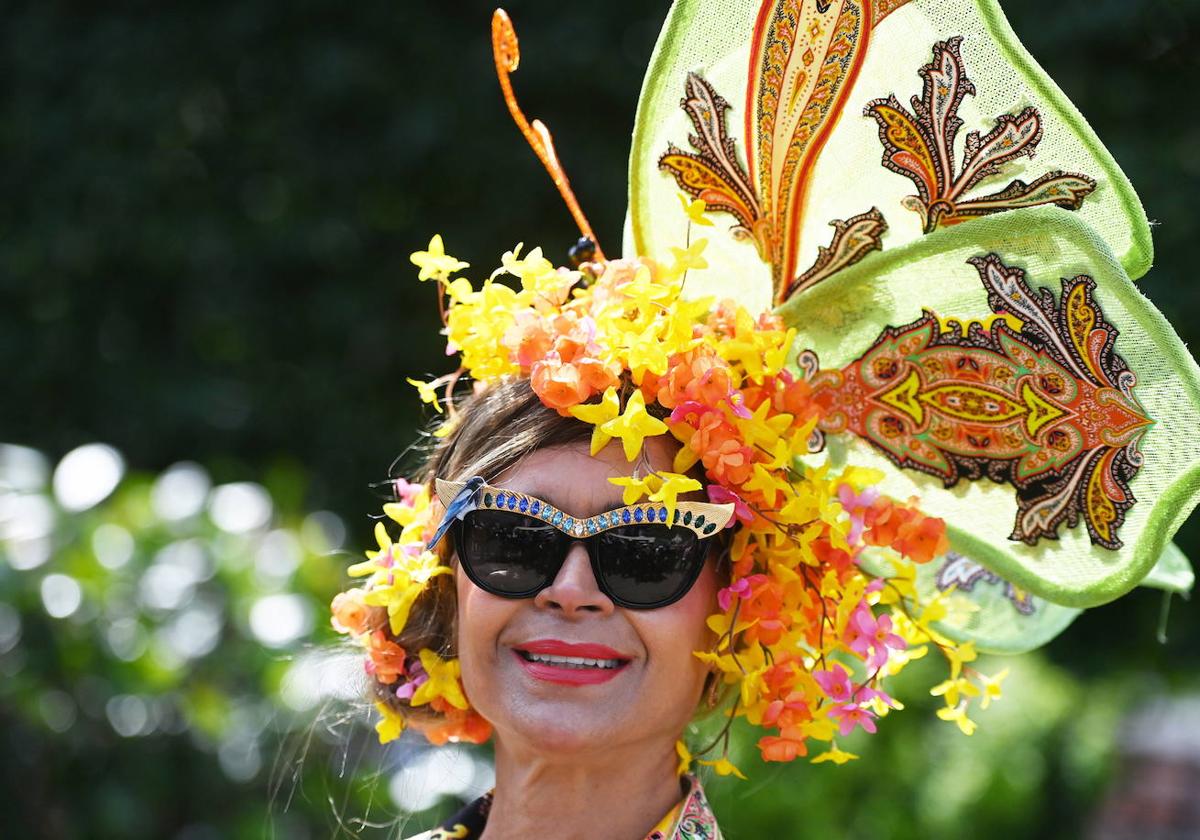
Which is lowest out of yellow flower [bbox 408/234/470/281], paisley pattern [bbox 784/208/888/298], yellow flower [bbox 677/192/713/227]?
paisley pattern [bbox 784/208/888/298]

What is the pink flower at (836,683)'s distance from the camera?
235 centimetres

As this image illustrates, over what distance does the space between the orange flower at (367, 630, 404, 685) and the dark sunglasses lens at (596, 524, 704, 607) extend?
1.82 feet

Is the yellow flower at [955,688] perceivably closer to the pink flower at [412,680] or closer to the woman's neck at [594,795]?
the woman's neck at [594,795]

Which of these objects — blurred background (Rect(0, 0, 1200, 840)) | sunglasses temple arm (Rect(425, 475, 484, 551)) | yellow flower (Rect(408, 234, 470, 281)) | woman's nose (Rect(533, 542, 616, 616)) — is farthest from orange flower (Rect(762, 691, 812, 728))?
blurred background (Rect(0, 0, 1200, 840))

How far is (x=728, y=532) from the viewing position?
2352mm

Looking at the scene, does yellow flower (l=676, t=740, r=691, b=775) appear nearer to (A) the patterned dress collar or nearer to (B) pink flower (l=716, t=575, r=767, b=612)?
(A) the patterned dress collar

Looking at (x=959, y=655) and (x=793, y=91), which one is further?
(x=959, y=655)

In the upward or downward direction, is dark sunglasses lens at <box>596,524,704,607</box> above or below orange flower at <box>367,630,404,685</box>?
above

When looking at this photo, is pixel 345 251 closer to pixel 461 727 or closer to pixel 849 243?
pixel 461 727

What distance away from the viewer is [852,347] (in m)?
2.38

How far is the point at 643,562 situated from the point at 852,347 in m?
0.51

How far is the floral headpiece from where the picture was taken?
214 centimetres

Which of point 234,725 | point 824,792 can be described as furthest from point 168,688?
point 824,792

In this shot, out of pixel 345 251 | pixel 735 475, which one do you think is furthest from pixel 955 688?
pixel 345 251
